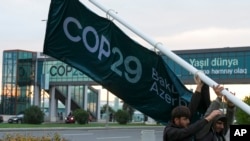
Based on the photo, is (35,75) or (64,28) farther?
(35,75)

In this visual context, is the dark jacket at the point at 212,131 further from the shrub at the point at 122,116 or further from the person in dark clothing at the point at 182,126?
the shrub at the point at 122,116

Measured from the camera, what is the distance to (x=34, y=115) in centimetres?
4988

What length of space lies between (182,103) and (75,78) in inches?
2600

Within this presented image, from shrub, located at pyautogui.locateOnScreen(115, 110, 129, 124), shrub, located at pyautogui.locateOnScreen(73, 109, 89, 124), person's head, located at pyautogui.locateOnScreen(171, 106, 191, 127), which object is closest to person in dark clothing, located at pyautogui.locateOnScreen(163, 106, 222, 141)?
person's head, located at pyautogui.locateOnScreen(171, 106, 191, 127)

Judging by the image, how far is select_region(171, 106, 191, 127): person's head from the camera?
182 inches

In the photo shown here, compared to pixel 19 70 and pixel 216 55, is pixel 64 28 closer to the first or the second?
pixel 216 55

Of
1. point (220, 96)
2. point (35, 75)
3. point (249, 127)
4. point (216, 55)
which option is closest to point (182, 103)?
point (220, 96)

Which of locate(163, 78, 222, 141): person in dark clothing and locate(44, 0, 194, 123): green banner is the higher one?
locate(44, 0, 194, 123): green banner

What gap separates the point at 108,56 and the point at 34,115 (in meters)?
44.7

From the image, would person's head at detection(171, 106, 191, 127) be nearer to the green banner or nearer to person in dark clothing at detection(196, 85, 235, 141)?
person in dark clothing at detection(196, 85, 235, 141)

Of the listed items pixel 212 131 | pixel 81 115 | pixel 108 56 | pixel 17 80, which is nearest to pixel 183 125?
pixel 212 131

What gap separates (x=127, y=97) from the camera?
639 cm

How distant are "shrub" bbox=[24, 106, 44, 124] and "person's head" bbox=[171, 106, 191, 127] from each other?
45.7m

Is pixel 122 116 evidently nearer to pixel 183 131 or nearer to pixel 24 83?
pixel 24 83
